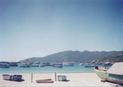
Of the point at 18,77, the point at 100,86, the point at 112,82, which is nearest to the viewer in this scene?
the point at 100,86

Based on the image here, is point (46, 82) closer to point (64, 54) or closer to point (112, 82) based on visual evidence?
point (112, 82)

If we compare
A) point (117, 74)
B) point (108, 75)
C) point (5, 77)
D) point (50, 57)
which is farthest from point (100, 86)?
point (50, 57)

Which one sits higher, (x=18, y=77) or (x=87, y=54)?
(x=87, y=54)

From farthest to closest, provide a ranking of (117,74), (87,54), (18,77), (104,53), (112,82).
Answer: (87,54)
(104,53)
(18,77)
(112,82)
(117,74)

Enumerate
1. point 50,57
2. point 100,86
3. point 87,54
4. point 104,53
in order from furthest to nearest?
point 50,57 < point 87,54 < point 104,53 < point 100,86

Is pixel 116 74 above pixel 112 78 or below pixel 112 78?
above

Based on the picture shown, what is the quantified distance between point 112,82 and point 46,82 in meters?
4.97

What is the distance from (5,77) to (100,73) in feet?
28.3

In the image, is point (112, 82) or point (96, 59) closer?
point (112, 82)

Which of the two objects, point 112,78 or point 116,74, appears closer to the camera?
point 116,74

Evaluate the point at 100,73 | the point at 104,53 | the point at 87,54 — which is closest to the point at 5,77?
the point at 100,73

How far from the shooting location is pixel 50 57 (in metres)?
104

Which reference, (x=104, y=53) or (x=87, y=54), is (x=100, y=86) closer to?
(x=104, y=53)

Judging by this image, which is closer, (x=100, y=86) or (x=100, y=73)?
(x=100, y=86)
